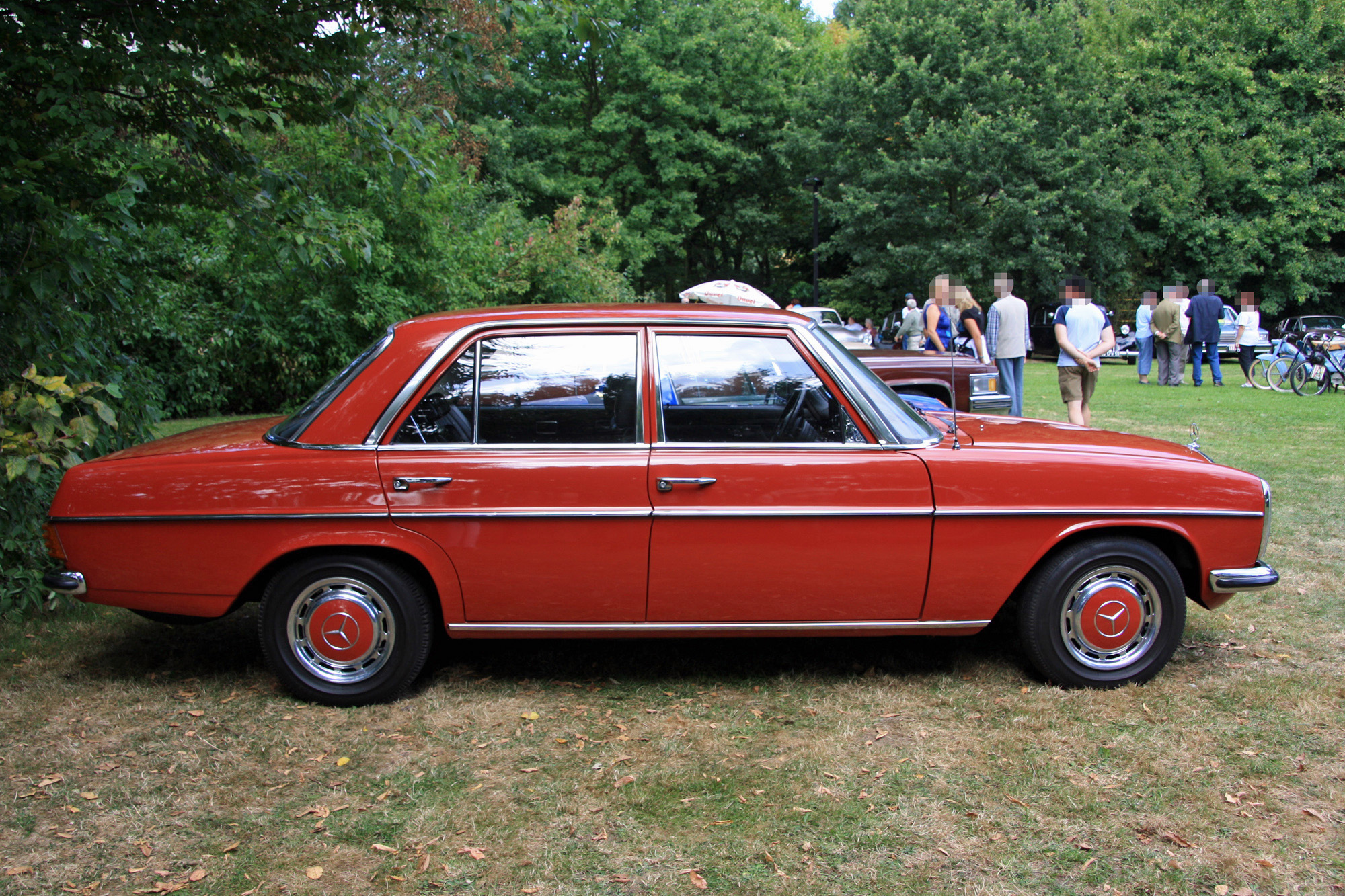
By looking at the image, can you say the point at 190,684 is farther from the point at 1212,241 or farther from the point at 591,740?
the point at 1212,241

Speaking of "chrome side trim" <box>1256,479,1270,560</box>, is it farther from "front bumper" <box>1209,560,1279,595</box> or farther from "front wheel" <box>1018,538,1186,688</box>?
"front wheel" <box>1018,538,1186,688</box>

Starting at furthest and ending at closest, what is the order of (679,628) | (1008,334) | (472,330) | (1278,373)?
(1278,373)
(1008,334)
(472,330)
(679,628)

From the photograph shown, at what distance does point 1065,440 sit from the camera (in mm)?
4262

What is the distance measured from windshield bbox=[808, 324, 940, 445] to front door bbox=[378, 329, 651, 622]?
85cm

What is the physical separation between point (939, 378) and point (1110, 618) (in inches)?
164

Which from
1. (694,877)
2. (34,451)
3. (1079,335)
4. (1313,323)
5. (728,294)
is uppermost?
(728,294)

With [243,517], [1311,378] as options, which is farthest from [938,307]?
[243,517]

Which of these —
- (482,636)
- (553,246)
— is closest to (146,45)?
(482,636)

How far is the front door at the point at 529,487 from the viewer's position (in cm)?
388

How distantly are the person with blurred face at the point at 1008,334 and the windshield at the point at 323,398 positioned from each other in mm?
7043

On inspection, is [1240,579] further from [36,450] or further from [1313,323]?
[1313,323]

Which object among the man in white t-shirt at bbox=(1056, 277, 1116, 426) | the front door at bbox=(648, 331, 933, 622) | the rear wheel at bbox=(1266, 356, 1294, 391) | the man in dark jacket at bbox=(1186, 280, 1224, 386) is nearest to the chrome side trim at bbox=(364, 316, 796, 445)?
the front door at bbox=(648, 331, 933, 622)

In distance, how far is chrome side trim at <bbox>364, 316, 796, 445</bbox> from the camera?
3957 mm

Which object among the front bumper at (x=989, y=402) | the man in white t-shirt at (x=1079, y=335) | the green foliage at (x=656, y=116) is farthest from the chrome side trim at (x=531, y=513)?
the green foliage at (x=656, y=116)
